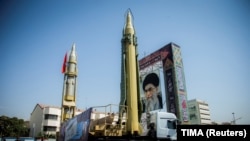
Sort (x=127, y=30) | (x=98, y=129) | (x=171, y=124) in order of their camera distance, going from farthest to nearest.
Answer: (x=127, y=30) < (x=171, y=124) < (x=98, y=129)

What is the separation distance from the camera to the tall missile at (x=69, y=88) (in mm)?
25109

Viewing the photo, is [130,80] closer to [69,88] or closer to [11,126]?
[69,88]

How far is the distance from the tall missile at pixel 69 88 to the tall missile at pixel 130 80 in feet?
41.8

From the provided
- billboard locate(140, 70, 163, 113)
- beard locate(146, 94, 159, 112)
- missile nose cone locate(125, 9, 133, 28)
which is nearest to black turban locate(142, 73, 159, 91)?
billboard locate(140, 70, 163, 113)

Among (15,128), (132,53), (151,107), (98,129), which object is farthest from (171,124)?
(15,128)

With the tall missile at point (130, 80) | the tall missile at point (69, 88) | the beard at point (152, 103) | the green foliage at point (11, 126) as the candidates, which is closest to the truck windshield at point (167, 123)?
the tall missile at point (130, 80)

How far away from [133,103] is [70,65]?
1628 centimetres

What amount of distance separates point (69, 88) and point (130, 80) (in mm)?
14583

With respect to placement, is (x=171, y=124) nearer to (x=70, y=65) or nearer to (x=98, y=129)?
(x=98, y=129)

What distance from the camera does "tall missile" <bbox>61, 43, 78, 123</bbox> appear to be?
82.4 ft

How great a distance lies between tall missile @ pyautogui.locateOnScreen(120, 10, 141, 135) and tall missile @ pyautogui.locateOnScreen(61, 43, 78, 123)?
12.7 m

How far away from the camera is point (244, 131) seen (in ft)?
16.4

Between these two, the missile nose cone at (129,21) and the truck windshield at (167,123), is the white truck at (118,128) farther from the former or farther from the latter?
the missile nose cone at (129,21)

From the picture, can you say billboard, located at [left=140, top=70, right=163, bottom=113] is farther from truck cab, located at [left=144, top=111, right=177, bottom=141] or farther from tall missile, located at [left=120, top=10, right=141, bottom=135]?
truck cab, located at [left=144, top=111, right=177, bottom=141]
